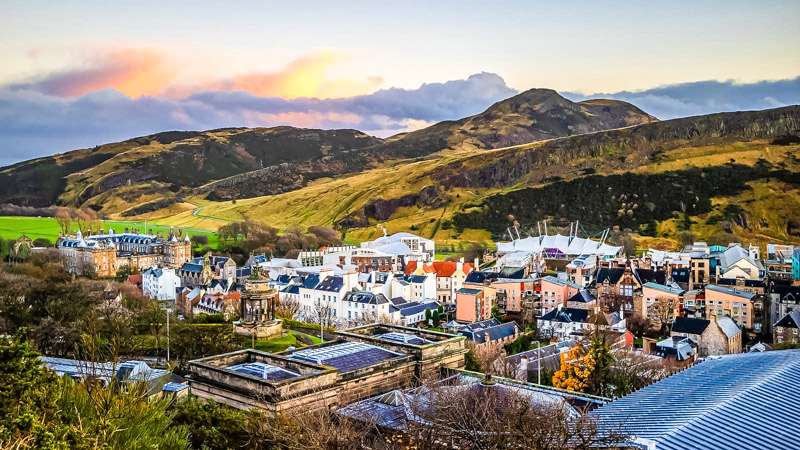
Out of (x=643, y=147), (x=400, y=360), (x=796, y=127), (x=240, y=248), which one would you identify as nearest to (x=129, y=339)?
(x=400, y=360)

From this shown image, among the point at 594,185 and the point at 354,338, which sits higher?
the point at 594,185

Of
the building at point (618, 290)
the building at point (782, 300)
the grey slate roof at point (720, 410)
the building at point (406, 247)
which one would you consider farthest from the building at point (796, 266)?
the grey slate roof at point (720, 410)

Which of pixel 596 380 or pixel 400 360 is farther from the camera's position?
pixel 596 380

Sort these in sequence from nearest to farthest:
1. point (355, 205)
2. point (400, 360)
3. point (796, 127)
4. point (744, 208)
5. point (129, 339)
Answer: point (400, 360) → point (129, 339) → point (744, 208) → point (796, 127) → point (355, 205)

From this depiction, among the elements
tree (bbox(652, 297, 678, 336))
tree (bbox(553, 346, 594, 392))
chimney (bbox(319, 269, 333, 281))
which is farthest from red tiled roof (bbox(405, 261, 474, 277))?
tree (bbox(553, 346, 594, 392))

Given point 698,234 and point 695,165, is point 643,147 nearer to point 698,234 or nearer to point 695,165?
point 695,165

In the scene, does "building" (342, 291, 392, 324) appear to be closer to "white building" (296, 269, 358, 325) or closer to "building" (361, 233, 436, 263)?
"white building" (296, 269, 358, 325)

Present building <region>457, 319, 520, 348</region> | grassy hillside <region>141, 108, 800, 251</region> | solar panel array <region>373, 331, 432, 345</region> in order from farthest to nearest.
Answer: grassy hillside <region>141, 108, 800, 251</region>
building <region>457, 319, 520, 348</region>
solar panel array <region>373, 331, 432, 345</region>
